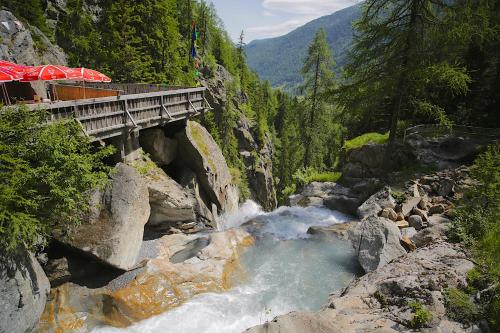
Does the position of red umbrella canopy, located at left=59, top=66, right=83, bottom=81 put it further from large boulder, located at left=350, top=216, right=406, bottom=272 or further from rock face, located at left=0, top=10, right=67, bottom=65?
large boulder, located at left=350, top=216, right=406, bottom=272

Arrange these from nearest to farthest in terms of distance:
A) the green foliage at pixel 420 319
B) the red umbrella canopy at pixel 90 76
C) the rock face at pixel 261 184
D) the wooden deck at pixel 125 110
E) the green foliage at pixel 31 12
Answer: the green foliage at pixel 420 319 < the wooden deck at pixel 125 110 < the red umbrella canopy at pixel 90 76 < the green foliage at pixel 31 12 < the rock face at pixel 261 184

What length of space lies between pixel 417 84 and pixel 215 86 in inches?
1723

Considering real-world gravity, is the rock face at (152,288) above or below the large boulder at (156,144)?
below

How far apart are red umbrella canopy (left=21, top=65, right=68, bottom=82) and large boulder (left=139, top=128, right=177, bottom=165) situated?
500 centimetres

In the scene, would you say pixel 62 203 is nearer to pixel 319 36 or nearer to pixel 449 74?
pixel 449 74

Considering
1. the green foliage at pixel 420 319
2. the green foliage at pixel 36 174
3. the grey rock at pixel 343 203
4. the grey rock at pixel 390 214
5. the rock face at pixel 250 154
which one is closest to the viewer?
the green foliage at pixel 420 319

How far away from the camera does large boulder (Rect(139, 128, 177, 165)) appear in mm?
18234

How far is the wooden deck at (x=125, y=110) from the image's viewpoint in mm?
12531

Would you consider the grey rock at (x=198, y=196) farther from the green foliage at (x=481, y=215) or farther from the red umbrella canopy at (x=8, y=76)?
the green foliage at (x=481, y=215)

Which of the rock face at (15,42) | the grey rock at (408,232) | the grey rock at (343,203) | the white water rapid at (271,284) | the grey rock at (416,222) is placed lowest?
the white water rapid at (271,284)

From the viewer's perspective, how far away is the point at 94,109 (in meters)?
13.5

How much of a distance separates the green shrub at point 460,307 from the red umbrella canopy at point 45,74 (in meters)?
17.3

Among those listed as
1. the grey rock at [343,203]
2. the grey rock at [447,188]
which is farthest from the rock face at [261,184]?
the grey rock at [447,188]

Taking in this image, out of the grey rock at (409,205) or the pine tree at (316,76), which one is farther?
the pine tree at (316,76)
